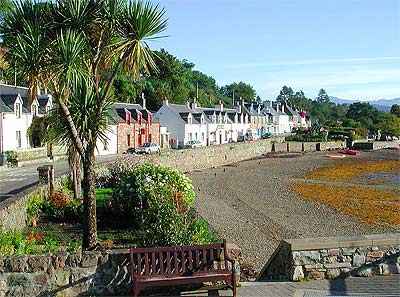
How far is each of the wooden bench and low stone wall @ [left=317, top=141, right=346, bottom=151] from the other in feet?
291

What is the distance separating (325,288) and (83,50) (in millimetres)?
5973

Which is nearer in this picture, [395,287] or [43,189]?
[395,287]

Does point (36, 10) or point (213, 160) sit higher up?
point (36, 10)

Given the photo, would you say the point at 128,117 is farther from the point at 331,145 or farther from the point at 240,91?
the point at 240,91

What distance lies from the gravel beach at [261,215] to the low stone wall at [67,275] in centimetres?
800

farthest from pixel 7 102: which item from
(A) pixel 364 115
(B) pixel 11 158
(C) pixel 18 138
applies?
(A) pixel 364 115

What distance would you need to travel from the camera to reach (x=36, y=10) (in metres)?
10.8

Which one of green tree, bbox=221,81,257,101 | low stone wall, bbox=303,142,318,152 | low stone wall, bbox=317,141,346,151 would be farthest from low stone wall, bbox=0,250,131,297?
green tree, bbox=221,81,257,101

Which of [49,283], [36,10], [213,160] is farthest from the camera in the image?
[213,160]

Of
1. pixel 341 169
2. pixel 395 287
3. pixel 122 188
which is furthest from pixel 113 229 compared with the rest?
pixel 341 169

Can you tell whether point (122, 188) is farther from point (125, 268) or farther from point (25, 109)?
point (25, 109)

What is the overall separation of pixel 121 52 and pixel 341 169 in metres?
51.1

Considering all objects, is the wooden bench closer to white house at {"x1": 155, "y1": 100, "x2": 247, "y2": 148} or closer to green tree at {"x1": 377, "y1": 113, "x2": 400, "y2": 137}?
white house at {"x1": 155, "y1": 100, "x2": 247, "y2": 148}

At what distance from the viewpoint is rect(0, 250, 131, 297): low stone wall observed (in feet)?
27.4
